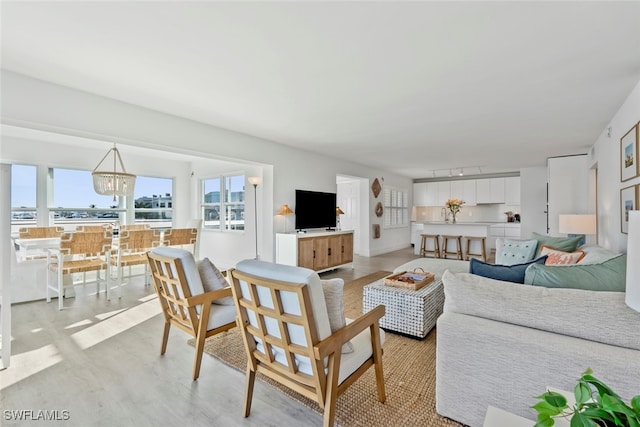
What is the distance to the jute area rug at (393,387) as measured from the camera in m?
1.66

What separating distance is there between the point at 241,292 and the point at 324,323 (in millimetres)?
537

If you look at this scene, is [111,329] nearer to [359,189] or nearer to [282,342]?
[282,342]

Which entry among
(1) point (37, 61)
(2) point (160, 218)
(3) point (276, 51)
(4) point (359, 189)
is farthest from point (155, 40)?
(4) point (359, 189)

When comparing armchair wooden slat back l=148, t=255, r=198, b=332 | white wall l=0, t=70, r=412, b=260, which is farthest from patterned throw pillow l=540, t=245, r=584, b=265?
white wall l=0, t=70, r=412, b=260

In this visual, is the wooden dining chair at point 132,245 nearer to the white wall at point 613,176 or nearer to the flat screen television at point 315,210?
the flat screen television at point 315,210

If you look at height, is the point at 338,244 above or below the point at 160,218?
below

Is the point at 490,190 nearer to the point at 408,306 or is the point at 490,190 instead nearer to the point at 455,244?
the point at 455,244

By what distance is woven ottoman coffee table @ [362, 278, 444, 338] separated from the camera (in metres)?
2.67

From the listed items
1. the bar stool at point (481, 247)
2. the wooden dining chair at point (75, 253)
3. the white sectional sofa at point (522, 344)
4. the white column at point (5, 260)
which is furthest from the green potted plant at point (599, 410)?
the bar stool at point (481, 247)

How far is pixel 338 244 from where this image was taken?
19.0ft

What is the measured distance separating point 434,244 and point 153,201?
23.3 feet

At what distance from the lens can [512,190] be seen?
8.55m
